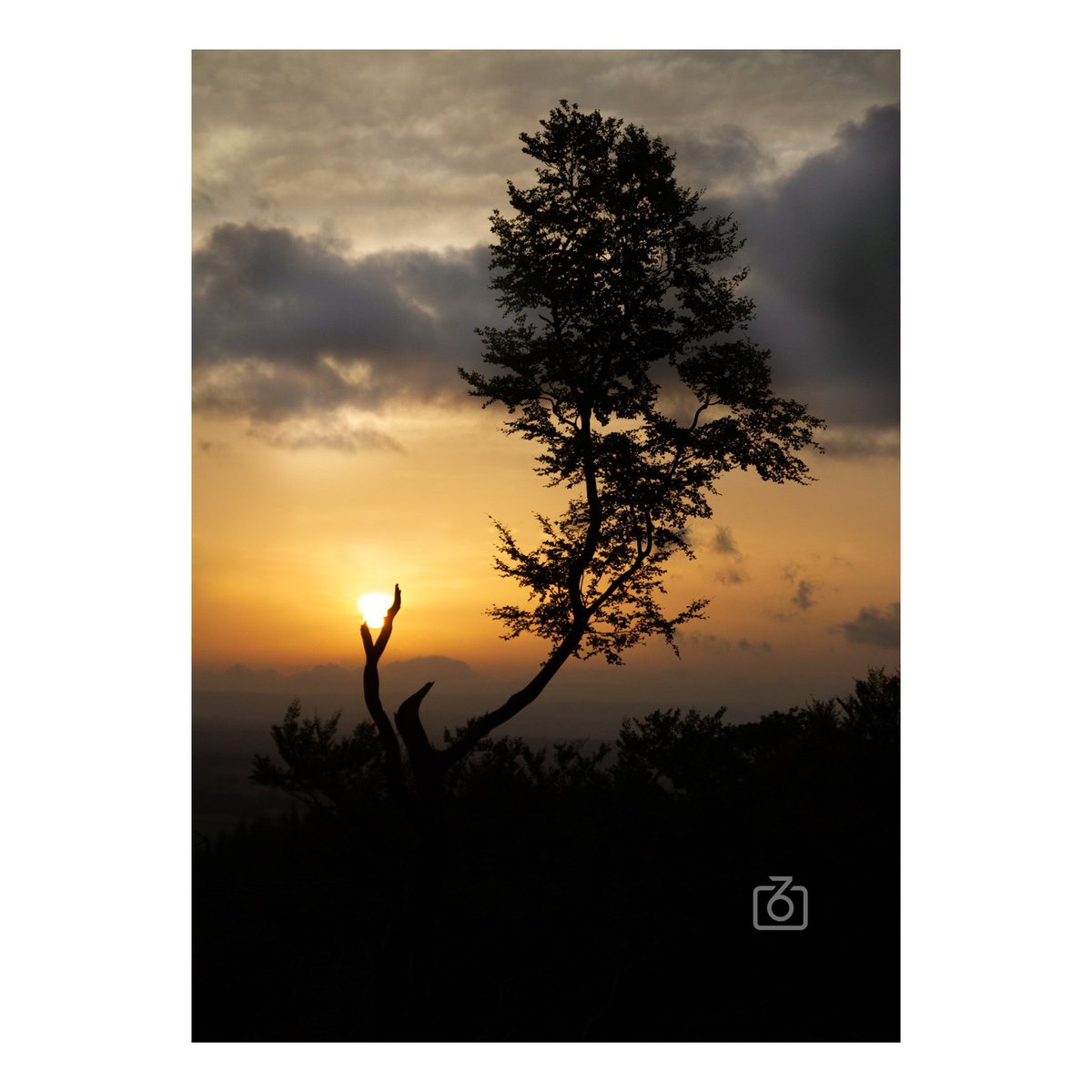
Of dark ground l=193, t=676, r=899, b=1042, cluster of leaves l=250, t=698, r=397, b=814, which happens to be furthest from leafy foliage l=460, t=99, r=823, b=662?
cluster of leaves l=250, t=698, r=397, b=814

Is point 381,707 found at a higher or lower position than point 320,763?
higher

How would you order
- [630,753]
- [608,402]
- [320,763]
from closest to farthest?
[320,763]
[608,402]
[630,753]

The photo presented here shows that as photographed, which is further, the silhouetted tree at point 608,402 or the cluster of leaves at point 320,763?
the silhouetted tree at point 608,402

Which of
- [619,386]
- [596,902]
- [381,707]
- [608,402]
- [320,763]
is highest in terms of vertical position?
[619,386]

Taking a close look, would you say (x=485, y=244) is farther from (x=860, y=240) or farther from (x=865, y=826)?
(x=865, y=826)

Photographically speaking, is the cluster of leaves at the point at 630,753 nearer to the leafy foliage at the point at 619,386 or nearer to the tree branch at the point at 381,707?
the tree branch at the point at 381,707

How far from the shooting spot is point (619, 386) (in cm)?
753

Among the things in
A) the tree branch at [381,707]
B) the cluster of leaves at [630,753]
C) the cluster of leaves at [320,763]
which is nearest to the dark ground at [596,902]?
the cluster of leaves at [630,753]

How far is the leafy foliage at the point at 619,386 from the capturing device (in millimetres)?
7277

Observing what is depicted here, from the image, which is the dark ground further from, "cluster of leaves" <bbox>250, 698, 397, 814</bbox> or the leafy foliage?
the leafy foliage

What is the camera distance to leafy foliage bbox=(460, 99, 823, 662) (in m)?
Result: 7.28

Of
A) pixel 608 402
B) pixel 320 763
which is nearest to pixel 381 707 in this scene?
pixel 320 763

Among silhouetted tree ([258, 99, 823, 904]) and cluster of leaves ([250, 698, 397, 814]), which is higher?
silhouetted tree ([258, 99, 823, 904])

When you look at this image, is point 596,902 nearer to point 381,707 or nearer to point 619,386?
point 381,707
